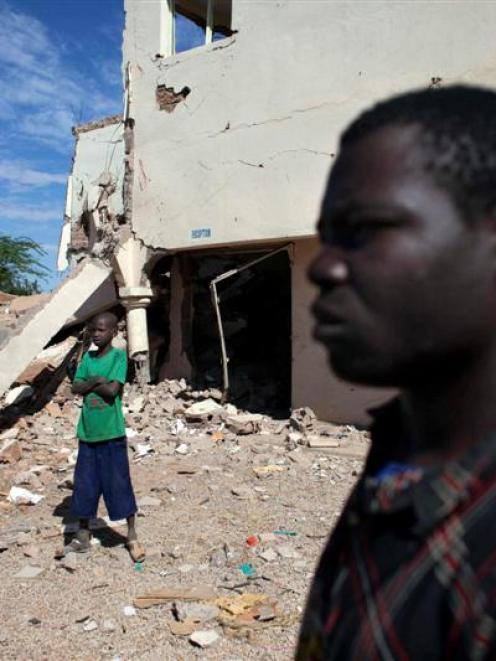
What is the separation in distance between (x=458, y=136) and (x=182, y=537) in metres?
4.23

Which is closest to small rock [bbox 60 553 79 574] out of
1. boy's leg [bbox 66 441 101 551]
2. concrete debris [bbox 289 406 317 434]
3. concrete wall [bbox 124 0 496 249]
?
boy's leg [bbox 66 441 101 551]

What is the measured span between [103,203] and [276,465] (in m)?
6.86

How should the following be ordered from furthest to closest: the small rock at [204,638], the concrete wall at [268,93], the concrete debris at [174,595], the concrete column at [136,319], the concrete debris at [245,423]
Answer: the concrete column at [136,319] < the concrete debris at [245,423] < the concrete wall at [268,93] < the concrete debris at [174,595] < the small rock at [204,638]

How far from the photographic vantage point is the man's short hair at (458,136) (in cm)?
65

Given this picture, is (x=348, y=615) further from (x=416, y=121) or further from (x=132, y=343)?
(x=132, y=343)

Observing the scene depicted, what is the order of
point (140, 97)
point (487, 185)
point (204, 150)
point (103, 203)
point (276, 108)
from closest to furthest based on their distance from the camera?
point (487, 185) < point (276, 108) < point (204, 150) < point (140, 97) < point (103, 203)

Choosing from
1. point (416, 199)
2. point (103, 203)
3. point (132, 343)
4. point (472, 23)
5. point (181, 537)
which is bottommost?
point (181, 537)

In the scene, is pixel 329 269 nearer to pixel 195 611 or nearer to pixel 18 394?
pixel 195 611

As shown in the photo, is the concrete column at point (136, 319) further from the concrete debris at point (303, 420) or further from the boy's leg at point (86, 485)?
the boy's leg at point (86, 485)

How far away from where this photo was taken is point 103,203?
11070 mm

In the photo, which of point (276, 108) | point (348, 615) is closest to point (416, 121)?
point (348, 615)

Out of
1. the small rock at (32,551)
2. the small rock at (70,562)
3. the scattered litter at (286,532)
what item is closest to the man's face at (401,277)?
the small rock at (70,562)

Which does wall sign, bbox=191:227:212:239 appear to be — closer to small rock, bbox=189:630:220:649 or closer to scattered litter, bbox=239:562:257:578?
scattered litter, bbox=239:562:257:578

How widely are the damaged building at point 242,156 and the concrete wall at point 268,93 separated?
0.02m
